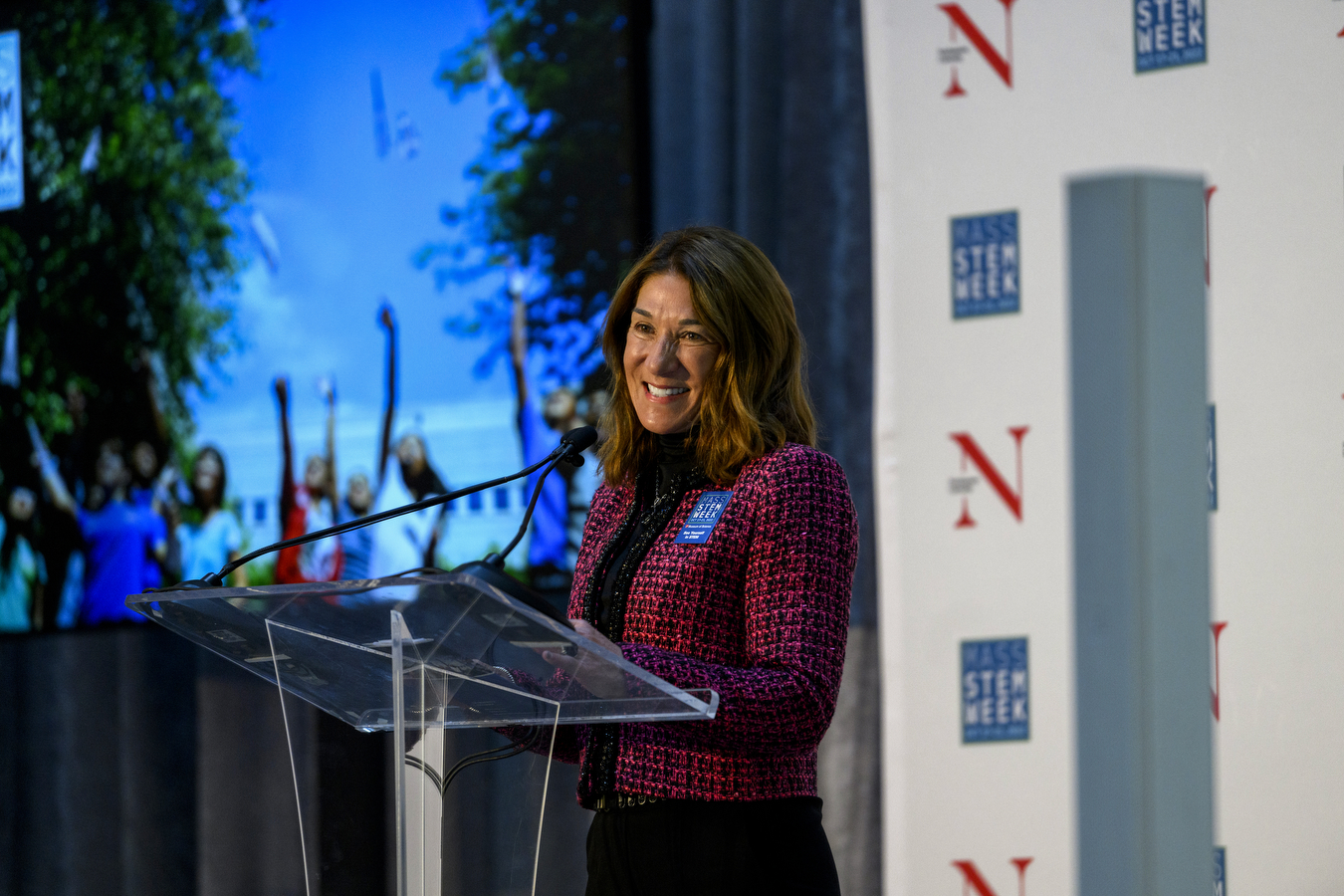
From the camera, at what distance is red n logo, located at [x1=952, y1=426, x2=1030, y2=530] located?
7.92 feet

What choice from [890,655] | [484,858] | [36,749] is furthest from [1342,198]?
[36,749]

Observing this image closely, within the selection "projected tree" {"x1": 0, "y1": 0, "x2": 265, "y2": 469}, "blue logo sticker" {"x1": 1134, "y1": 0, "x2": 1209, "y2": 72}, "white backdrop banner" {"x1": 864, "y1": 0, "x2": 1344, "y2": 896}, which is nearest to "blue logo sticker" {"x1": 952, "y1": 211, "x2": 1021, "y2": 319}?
"white backdrop banner" {"x1": 864, "y1": 0, "x2": 1344, "y2": 896}

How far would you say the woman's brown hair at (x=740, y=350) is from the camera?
1.58m

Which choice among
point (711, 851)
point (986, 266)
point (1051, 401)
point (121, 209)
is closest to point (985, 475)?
point (1051, 401)

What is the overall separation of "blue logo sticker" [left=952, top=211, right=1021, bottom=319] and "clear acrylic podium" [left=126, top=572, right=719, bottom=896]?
4.69 ft

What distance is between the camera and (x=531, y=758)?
1366mm

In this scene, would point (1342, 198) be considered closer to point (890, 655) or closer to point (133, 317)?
point (890, 655)

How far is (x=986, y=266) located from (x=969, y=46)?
0.43 m

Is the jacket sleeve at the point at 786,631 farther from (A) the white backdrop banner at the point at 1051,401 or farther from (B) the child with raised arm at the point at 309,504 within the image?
(B) the child with raised arm at the point at 309,504

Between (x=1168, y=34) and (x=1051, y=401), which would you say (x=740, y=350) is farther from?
(x=1168, y=34)

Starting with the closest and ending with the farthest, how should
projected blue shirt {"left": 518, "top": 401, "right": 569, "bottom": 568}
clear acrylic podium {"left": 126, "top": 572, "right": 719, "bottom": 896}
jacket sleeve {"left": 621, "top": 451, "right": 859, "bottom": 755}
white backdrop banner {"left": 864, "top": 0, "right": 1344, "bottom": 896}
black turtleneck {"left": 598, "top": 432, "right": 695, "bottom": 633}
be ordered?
clear acrylic podium {"left": 126, "top": 572, "right": 719, "bottom": 896} < jacket sleeve {"left": 621, "top": 451, "right": 859, "bottom": 755} < black turtleneck {"left": 598, "top": 432, "right": 695, "bottom": 633} < white backdrop banner {"left": 864, "top": 0, "right": 1344, "bottom": 896} < projected blue shirt {"left": 518, "top": 401, "right": 569, "bottom": 568}

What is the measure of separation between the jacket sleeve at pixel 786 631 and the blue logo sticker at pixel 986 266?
3.44 feet

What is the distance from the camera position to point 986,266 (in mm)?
2459

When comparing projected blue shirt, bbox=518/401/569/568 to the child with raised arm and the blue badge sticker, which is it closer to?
the child with raised arm
